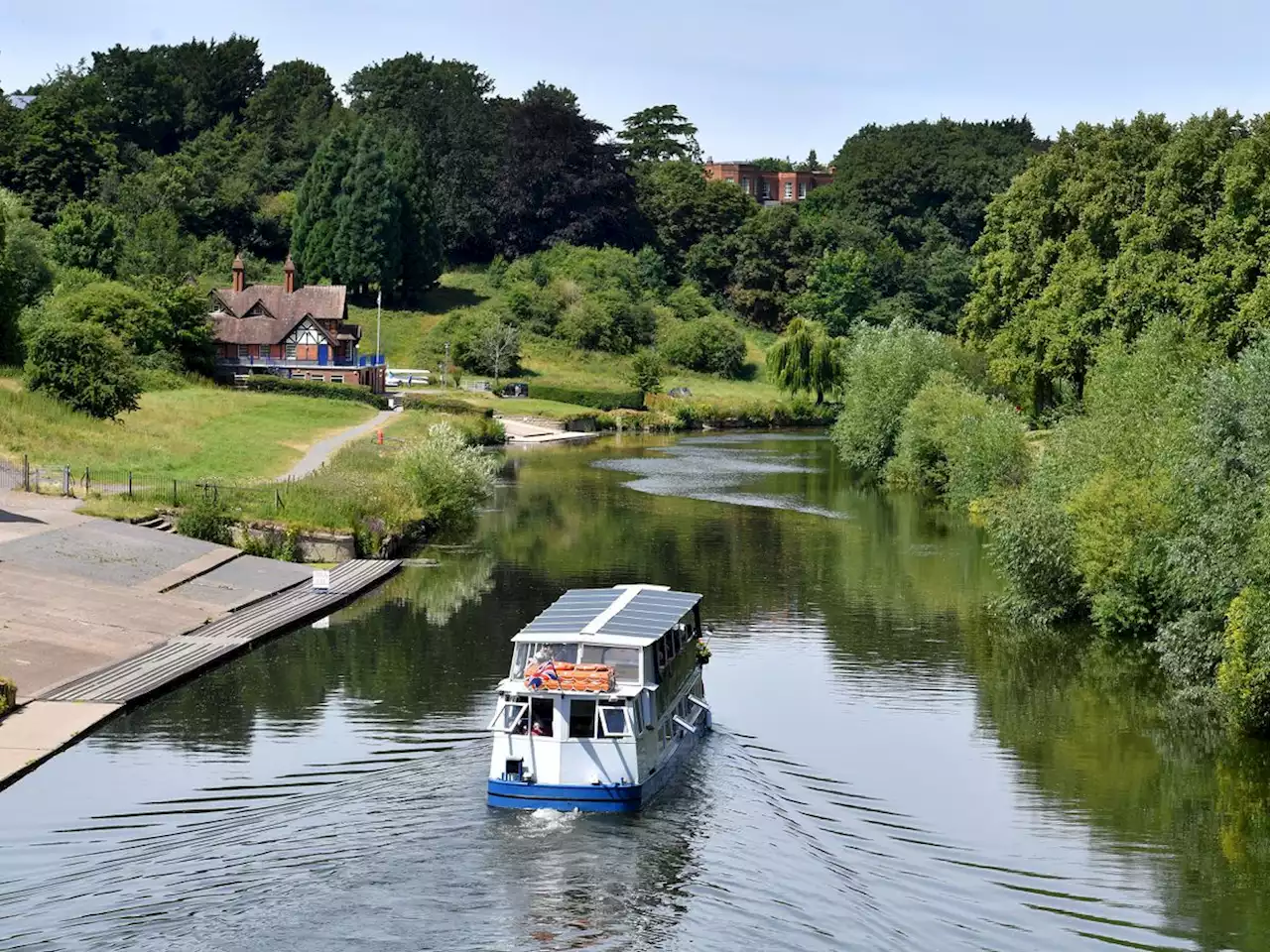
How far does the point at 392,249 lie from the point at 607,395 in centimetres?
2421

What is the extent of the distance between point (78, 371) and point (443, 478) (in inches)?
851

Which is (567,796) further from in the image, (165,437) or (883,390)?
(883,390)

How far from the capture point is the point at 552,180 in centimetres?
16512

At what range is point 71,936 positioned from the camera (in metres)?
24.4

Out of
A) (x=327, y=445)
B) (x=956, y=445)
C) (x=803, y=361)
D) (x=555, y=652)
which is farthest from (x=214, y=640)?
(x=803, y=361)

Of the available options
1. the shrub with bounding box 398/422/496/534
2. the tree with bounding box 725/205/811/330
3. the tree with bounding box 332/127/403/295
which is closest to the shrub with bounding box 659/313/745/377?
the tree with bounding box 725/205/811/330

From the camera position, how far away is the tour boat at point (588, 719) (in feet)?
101

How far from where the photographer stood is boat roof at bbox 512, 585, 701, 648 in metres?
33.6

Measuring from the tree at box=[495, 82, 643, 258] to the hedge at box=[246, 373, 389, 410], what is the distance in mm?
53616

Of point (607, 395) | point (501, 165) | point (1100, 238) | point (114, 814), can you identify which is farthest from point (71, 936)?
point (501, 165)

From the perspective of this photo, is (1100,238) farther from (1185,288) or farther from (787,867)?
(787,867)

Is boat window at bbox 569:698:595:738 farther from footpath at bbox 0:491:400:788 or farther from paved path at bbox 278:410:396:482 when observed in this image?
paved path at bbox 278:410:396:482

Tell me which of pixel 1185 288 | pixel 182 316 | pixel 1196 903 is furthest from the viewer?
pixel 182 316

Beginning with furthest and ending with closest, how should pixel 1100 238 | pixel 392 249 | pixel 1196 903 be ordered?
pixel 392 249 → pixel 1100 238 → pixel 1196 903
